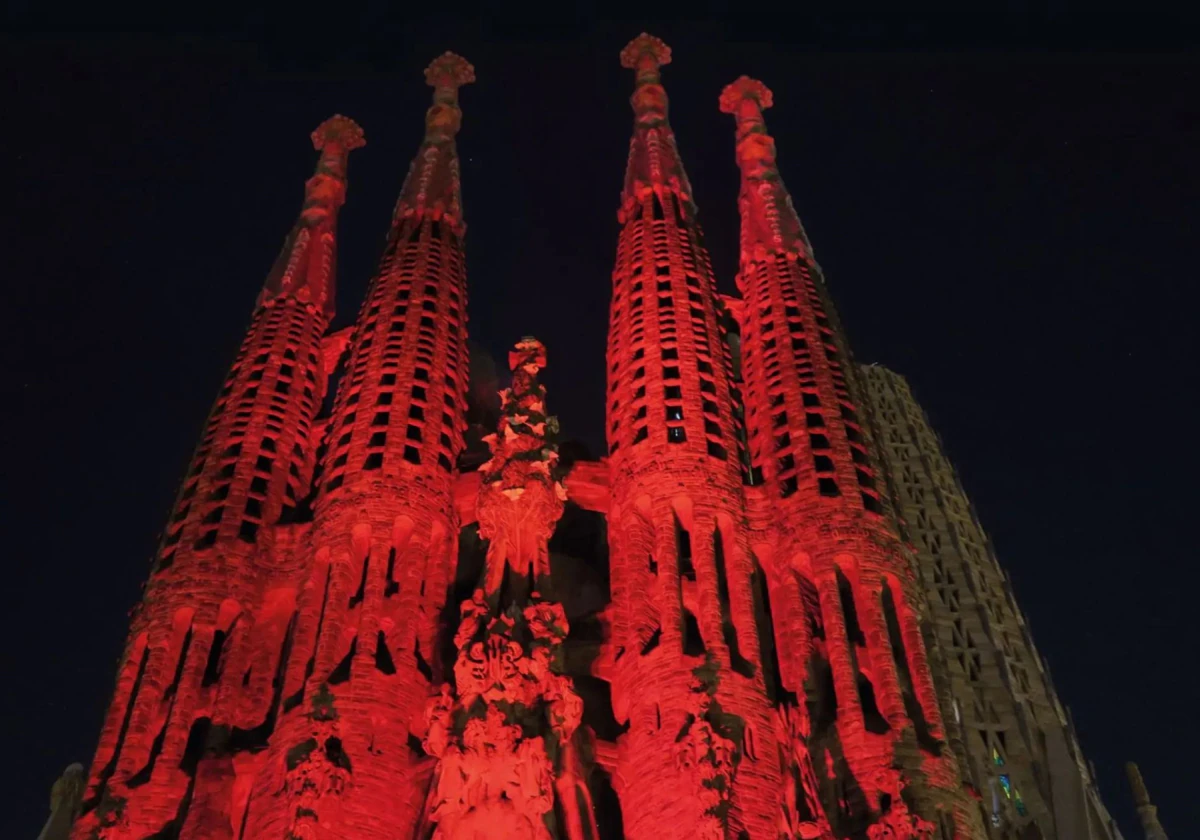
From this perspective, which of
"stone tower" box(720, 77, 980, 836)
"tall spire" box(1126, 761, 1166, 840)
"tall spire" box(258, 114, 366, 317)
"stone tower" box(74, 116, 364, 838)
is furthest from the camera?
"tall spire" box(258, 114, 366, 317)

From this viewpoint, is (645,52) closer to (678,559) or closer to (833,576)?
(678,559)

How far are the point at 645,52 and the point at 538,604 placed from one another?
22375 mm

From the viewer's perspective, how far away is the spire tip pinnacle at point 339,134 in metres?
40.0

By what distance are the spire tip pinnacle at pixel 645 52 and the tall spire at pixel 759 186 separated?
2.08 m

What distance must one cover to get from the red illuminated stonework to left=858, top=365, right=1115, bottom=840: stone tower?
1.88 m

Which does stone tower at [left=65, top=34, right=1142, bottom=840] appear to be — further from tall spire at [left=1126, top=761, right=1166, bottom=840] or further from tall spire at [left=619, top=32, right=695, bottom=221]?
tall spire at [left=1126, top=761, right=1166, bottom=840]

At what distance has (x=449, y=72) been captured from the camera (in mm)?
41656

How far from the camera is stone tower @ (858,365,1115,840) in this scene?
29406 mm

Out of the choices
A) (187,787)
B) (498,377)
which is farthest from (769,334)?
(187,787)

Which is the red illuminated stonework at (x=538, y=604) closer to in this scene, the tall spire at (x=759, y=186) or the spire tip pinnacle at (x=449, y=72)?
the tall spire at (x=759, y=186)

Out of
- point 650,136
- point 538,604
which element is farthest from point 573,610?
point 650,136

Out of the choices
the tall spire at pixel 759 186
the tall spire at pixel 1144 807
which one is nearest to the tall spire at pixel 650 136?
the tall spire at pixel 759 186

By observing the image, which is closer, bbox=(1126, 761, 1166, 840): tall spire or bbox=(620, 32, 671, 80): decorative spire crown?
bbox=(1126, 761, 1166, 840): tall spire

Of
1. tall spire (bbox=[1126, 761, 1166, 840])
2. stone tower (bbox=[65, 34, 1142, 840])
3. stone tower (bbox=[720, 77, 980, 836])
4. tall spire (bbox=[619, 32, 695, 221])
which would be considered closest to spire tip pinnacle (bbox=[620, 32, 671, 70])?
tall spire (bbox=[619, 32, 695, 221])
